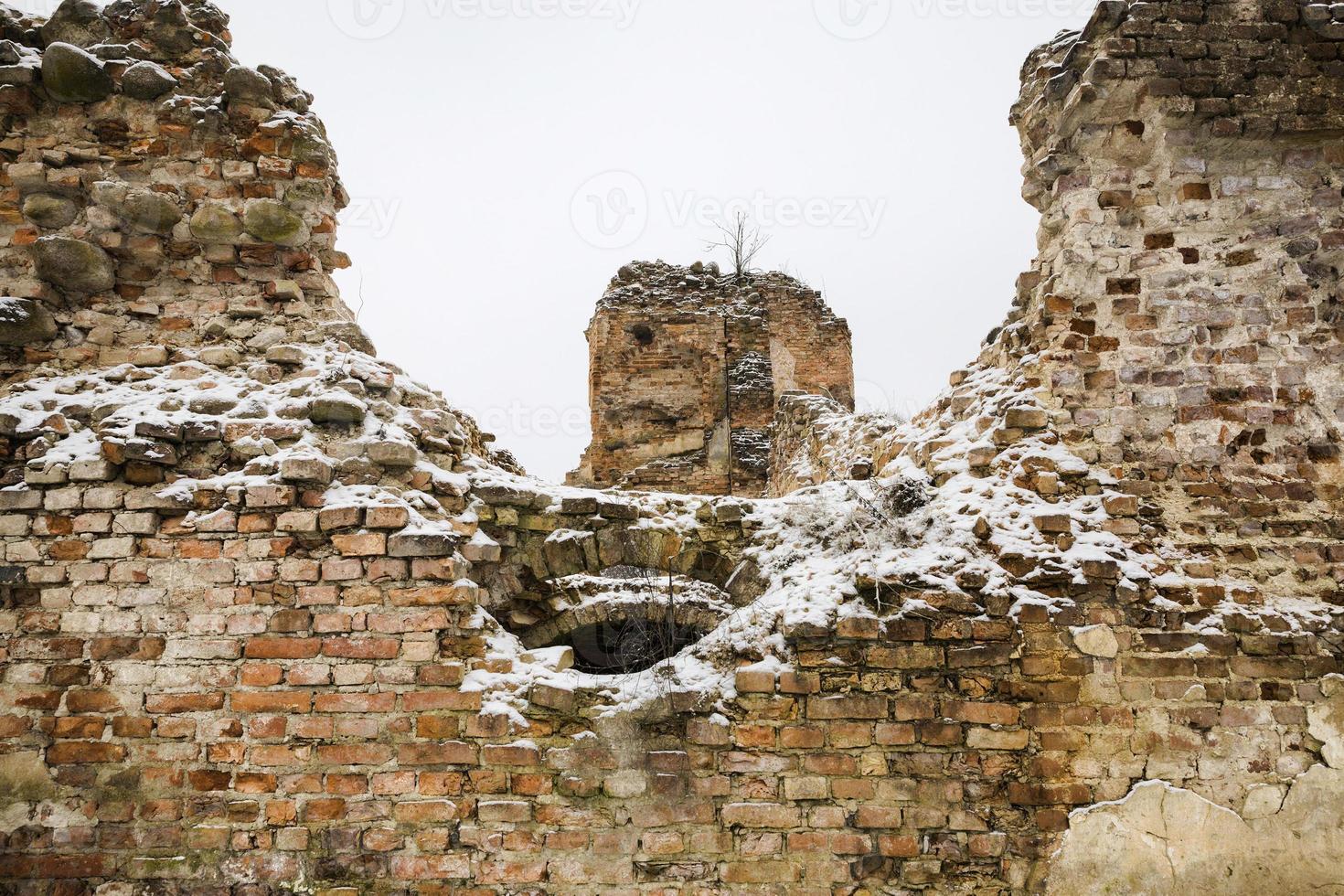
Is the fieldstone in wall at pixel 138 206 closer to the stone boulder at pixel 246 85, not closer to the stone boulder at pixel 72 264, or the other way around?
the stone boulder at pixel 72 264

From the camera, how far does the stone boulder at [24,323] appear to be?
3645 millimetres

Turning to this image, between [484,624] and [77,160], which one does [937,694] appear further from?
[77,160]

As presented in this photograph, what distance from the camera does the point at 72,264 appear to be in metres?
3.74

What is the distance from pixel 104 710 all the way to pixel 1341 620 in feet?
17.1

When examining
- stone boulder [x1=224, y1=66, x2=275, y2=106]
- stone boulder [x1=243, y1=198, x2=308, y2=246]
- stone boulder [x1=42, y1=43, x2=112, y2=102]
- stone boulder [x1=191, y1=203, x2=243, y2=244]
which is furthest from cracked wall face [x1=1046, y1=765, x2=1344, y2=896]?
stone boulder [x1=42, y1=43, x2=112, y2=102]

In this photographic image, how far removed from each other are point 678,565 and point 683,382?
743cm

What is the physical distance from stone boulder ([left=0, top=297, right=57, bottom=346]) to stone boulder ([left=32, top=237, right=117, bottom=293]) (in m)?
0.16

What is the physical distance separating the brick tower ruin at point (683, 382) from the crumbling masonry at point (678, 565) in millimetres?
6531

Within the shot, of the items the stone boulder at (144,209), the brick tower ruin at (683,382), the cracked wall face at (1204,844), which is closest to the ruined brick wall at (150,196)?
the stone boulder at (144,209)

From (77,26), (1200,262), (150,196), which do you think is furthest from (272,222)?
(1200,262)

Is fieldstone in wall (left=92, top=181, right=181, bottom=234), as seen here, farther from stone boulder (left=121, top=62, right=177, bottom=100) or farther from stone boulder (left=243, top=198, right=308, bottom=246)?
stone boulder (left=121, top=62, right=177, bottom=100)

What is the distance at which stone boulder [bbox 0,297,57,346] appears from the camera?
3.64 m

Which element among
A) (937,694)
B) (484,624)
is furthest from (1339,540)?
(484,624)

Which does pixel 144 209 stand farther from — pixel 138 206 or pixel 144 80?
pixel 144 80
